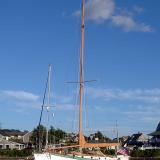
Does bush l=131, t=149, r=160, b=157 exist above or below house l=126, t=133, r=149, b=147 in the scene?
below

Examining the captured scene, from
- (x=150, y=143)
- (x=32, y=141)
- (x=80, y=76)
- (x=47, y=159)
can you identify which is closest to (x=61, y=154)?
(x=47, y=159)

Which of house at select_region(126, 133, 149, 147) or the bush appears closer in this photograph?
the bush

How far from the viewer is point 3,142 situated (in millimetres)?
155500

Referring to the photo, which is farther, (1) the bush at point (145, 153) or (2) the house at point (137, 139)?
(2) the house at point (137, 139)

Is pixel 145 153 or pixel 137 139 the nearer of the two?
pixel 145 153

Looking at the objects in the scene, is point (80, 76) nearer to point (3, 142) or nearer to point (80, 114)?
point (80, 114)

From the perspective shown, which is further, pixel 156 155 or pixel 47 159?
pixel 156 155

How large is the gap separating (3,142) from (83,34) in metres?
95.6

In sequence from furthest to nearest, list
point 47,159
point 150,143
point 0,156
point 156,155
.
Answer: point 150,143 → point 0,156 → point 156,155 → point 47,159

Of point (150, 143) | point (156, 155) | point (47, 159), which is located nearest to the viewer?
point (47, 159)

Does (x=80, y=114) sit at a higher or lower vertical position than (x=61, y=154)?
higher

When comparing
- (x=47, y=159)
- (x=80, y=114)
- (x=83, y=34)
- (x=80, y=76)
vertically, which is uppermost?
(x=83, y=34)

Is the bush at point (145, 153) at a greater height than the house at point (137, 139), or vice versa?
the house at point (137, 139)

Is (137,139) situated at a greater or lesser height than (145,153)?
greater
